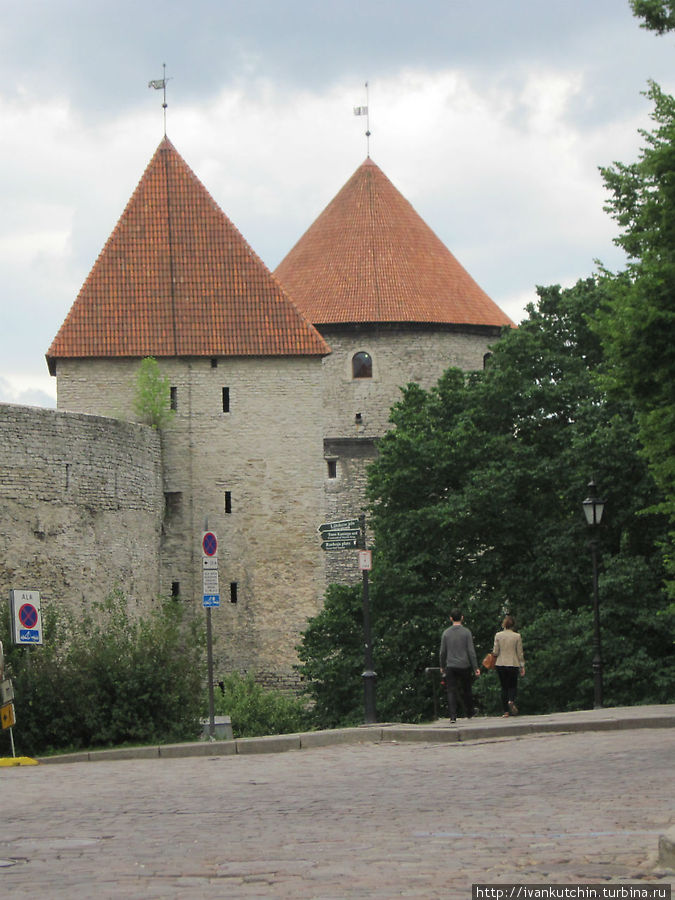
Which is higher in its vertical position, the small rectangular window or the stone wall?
the stone wall

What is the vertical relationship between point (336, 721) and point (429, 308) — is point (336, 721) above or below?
below

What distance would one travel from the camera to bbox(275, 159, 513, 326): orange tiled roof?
51938 millimetres

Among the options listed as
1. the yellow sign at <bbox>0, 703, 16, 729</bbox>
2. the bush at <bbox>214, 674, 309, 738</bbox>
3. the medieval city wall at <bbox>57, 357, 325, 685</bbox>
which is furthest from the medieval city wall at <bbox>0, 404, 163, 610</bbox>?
the yellow sign at <bbox>0, 703, 16, 729</bbox>

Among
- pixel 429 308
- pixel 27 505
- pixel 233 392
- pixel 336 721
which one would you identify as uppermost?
pixel 429 308

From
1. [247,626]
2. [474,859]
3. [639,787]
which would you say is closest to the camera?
[474,859]

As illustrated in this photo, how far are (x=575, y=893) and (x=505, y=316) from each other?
159 ft

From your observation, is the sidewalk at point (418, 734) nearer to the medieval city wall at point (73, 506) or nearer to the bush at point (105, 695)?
the bush at point (105, 695)

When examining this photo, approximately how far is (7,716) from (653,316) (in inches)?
309

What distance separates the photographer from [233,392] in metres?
40.5

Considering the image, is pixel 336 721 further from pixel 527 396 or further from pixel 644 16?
pixel 644 16

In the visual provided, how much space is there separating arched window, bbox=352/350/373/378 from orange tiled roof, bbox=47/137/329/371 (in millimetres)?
9376

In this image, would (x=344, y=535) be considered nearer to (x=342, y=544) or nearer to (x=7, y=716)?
(x=342, y=544)

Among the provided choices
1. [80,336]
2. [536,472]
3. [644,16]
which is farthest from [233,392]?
[644,16]

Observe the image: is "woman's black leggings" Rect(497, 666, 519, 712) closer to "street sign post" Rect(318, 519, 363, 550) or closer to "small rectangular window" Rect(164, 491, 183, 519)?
"street sign post" Rect(318, 519, 363, 550)
